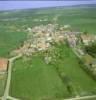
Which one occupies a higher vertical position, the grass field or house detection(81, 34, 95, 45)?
house detection(81, 34, 95, 45)

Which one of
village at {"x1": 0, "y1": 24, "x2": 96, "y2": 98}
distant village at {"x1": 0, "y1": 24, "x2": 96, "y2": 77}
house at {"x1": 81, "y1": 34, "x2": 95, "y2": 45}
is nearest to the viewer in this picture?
village at {"x1": 0, "y1": 24, "x2": 96, "y2": 98}

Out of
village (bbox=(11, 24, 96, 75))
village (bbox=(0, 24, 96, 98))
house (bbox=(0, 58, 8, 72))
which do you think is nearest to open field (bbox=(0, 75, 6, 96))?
village (bbox=(0, 24, 96, 98))

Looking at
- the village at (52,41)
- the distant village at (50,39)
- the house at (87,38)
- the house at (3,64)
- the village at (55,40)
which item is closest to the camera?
the house at (3,64)

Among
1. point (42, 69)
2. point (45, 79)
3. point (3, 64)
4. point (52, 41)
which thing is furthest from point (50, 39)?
point (45, 79)

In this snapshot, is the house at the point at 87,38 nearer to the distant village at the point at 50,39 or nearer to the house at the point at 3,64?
the distant village at the point at 50,39

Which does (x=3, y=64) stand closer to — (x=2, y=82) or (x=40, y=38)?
(x=2, y=82)

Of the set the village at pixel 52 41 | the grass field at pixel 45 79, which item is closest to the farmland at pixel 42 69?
the grass field at pixel 45 79

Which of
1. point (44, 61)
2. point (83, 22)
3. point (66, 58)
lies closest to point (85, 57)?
point (66, 58)

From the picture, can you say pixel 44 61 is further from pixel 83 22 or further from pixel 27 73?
pixel 83 22

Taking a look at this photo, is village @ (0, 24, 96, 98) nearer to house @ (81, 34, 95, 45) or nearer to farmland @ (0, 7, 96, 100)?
house @ (81, 34, 95, 45)
